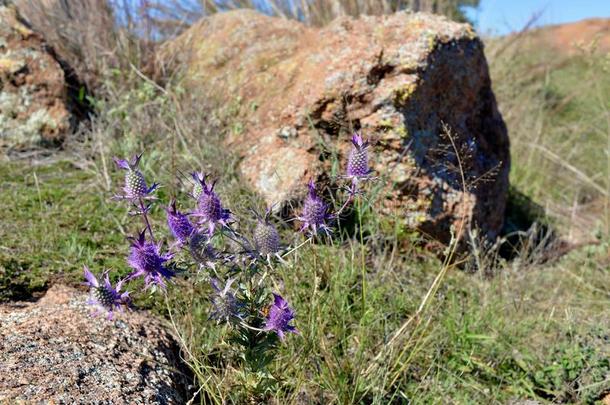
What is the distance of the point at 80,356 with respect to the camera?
6.50 feet

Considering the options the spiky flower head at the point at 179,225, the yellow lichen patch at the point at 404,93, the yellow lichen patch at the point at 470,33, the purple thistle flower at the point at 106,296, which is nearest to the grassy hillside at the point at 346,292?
the purple thistle flower at the point at 106,296

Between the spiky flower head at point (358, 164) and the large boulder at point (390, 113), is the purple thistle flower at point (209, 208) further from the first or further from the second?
Answer: the large boulder at point (390, 113)

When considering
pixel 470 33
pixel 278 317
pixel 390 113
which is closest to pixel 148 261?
pixel 278 317

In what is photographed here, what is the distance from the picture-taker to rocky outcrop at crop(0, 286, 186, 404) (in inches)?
71.3

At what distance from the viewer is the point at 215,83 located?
4.13 meters

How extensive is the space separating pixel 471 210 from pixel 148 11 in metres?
2.82

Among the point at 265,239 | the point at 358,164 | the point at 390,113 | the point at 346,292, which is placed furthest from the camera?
the point at 390,113

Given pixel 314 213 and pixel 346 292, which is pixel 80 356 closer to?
pixel 314 213

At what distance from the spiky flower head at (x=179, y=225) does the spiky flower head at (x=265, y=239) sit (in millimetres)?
174

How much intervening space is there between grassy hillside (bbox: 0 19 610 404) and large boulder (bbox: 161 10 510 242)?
0.20 m

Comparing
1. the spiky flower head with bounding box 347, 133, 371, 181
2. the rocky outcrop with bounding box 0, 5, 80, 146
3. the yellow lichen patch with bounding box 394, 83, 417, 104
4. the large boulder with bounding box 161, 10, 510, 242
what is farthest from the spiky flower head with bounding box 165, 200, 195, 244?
the rocky outcrop with bounding box 0, 5, 80, 146

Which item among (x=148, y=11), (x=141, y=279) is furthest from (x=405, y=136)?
(x=148, y=11)

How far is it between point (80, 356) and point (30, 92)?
256 cm

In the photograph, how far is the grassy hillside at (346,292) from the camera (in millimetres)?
2189
